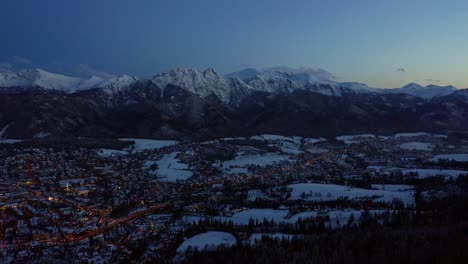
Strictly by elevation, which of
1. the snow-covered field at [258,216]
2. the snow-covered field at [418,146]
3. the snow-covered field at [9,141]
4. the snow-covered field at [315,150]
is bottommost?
the snow-covered field at [258,216]

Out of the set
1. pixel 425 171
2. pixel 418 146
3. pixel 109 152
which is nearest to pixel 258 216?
pixel 425 171

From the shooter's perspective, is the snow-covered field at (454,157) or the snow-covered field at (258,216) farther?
the snow-covered field at (454,157)

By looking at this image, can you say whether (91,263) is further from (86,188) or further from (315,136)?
(315,136)

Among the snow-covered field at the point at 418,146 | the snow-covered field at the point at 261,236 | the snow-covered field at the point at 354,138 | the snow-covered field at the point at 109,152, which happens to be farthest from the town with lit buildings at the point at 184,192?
the snow-covered field at the point at 354,138

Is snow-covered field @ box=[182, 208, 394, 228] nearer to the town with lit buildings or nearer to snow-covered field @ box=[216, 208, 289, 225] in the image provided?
snow-covered field @ box=[216, 208, 289, 225]

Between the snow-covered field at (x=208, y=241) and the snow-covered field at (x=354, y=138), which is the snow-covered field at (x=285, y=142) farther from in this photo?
the snow-covered field at (x=208, y=241)

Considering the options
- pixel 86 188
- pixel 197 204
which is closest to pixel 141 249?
pixel 197 204

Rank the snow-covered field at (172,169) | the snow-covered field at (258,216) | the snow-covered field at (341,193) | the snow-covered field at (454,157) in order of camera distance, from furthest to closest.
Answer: the snow-covered field at (454,157) → the snow-covered field at (172,169) → the snow-covered field at (341,193) → the snow-covered field at (258,216)
